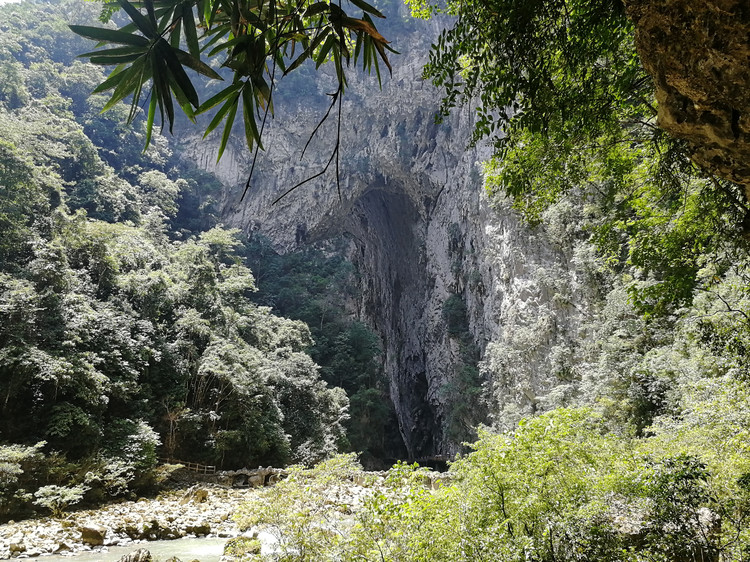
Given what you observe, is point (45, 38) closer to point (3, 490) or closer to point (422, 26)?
point (422, 26)

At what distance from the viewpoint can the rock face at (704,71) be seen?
126cm

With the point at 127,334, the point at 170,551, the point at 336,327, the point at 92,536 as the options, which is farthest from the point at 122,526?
the point at 336,327

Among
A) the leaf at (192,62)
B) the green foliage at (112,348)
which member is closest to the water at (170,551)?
the green foliage at (112,348)

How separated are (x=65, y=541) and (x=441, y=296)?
1773 cm

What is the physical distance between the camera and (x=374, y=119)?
24.4m

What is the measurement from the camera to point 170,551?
18.4ft

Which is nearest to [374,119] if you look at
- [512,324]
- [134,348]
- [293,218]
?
[293,218]

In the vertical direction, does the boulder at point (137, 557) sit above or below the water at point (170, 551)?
above

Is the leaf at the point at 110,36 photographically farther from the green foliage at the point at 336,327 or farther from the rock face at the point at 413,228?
the green foliage at the point at 336,327

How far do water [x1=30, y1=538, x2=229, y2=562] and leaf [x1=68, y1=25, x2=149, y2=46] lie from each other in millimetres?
5957

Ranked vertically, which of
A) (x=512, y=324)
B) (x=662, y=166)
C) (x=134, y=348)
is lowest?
(x=662, y=166)

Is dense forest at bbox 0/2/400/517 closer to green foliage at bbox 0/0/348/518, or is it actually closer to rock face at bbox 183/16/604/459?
green foliage at bbox 0/0/348/518

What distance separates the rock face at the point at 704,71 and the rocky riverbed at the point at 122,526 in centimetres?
539

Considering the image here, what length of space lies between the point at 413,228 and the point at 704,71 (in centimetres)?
2464
